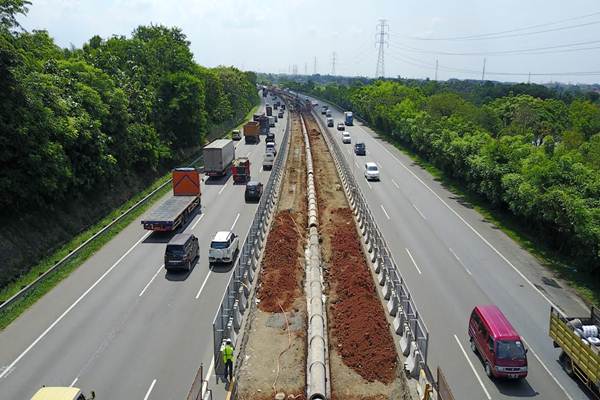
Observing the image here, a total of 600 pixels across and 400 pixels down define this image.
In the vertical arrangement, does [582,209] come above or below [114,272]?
above

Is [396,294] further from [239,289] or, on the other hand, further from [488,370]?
[239,289]

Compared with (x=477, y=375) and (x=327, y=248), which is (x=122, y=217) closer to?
(x=327, y=248)

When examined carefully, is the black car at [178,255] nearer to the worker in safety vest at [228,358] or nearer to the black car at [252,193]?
the worker in safety vest at [228,358]

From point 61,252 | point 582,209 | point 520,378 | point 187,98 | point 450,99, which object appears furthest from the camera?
point 450,99

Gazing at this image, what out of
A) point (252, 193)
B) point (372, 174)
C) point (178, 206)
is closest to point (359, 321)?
point (178, 206)

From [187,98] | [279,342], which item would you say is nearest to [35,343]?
[279,342]

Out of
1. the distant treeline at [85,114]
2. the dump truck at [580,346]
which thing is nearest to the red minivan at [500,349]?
the dump truck at [580,346]
